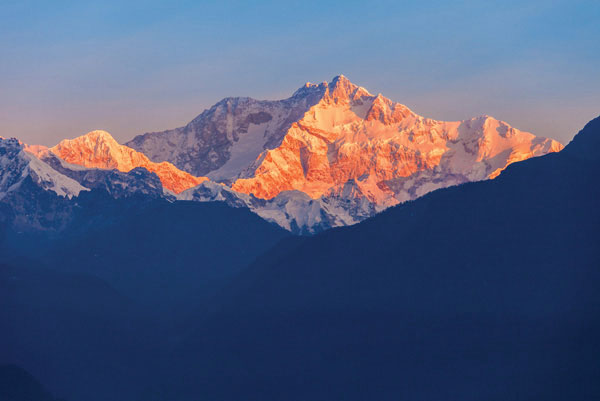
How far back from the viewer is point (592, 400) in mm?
197625
